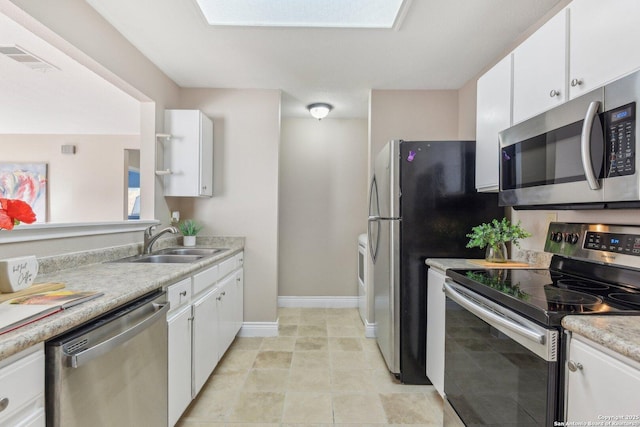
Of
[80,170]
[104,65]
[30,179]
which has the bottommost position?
[30,179]

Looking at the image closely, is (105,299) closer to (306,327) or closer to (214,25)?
(214,25)

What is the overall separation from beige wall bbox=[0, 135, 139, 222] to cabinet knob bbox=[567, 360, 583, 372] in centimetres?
511

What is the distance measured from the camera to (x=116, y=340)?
1076mm

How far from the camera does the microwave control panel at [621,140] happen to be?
3.28 feet

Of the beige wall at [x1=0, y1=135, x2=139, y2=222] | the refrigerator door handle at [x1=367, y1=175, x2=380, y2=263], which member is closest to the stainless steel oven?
the refrigerator door handle at [x1=367, y1=175, x2=380, y2=263]

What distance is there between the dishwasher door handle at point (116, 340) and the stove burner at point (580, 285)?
1.75 meters

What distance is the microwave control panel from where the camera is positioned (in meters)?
1.00

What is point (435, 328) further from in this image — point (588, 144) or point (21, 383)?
point (21, 383)

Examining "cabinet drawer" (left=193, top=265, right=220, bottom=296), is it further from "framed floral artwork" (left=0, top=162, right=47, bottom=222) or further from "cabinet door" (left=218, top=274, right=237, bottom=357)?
"framed floral artwork" (left=0, top=162, right=47, bottom=222)

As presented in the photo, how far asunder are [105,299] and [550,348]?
1495 millimetres

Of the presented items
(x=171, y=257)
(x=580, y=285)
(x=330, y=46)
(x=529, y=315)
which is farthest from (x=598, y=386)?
(x=171, y=257)

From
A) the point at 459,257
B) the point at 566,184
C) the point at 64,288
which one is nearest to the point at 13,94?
the point at 64,288

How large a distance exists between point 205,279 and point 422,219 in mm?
1543

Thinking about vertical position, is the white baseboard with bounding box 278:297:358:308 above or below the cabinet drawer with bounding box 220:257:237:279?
below
